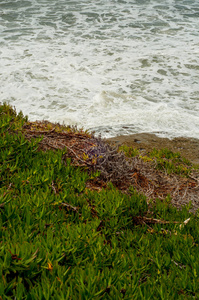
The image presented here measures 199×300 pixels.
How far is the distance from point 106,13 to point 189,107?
16.5m

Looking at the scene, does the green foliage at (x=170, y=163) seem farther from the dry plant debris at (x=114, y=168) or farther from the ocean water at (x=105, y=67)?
the ocean water at (x=105, y=67)

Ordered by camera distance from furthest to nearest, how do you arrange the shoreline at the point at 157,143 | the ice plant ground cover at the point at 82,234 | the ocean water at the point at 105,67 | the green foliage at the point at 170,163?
1. the ocean water at the point at 105,67
2. the shoreline at the point at 157,143
3. the green foliage at the point at 170,163
4. the ice plant ground cover at the point at 82,234

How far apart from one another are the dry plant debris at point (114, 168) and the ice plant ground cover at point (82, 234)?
0.09ft

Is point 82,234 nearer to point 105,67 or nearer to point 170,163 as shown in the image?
point 170,163

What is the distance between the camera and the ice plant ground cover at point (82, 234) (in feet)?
6.00

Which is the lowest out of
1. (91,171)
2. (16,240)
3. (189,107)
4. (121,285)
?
(189,107)

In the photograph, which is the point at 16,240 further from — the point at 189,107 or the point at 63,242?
the point at 189,107

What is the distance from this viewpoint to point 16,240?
2.04 m

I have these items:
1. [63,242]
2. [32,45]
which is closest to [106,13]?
[32,45]

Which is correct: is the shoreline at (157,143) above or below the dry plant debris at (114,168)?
below

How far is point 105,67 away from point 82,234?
12740 mm

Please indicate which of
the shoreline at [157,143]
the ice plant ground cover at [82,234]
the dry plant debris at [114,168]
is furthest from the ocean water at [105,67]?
the ice plant ground cover at [82,234]

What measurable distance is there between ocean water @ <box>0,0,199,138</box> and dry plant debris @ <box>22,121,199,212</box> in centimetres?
305

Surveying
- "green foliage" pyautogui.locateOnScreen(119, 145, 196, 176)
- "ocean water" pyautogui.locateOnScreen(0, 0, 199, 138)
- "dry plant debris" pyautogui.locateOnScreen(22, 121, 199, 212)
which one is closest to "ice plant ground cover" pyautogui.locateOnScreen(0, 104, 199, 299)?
"dry plant debris" pyautogui.locateOnScreen(22, 121, 199, 212)
